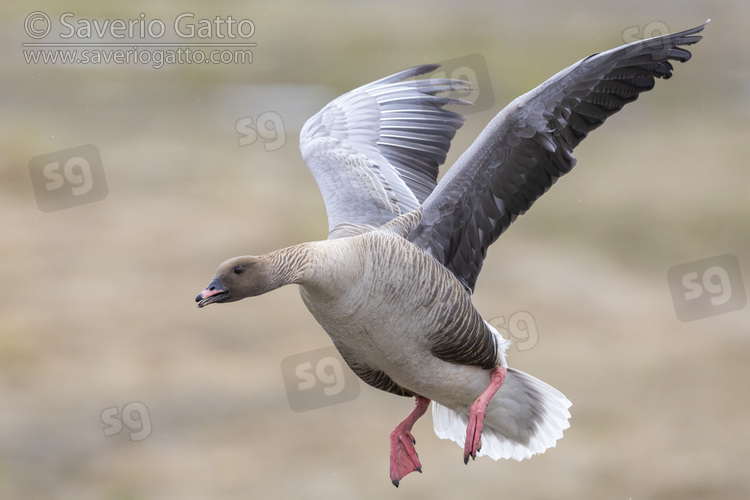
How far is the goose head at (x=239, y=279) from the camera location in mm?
4586

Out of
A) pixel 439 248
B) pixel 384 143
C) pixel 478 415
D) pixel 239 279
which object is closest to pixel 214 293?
pixel 239 279

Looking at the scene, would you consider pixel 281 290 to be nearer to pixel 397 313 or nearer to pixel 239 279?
pixel 397 313

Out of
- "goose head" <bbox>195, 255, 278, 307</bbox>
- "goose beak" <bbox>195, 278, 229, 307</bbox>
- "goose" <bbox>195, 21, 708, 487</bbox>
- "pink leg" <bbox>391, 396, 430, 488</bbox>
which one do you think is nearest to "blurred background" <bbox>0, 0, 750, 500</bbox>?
"goose" <bbox>195, 21, 708, 487</bbox>

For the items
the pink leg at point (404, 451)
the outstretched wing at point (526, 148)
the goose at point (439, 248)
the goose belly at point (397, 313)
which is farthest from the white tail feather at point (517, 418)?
the outstretched wing at point (526, 148)

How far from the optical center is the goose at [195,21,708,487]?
16.4ft

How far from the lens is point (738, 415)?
14.5m

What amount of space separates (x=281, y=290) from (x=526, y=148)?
1049cm

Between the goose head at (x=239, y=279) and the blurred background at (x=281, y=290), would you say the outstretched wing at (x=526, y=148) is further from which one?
the blurred background at (x=281, y=290)

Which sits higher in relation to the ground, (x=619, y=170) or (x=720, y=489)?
(x=619, y=170)

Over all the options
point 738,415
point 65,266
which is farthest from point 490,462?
point 65,266

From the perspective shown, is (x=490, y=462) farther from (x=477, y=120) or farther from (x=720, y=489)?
(x=477, y=120)

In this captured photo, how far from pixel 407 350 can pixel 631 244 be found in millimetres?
12682

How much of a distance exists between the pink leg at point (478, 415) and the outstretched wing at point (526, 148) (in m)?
0.55

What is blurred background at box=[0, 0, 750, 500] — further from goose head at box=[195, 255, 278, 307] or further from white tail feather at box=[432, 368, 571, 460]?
goose head at box=[195, 255, 278, 307]
